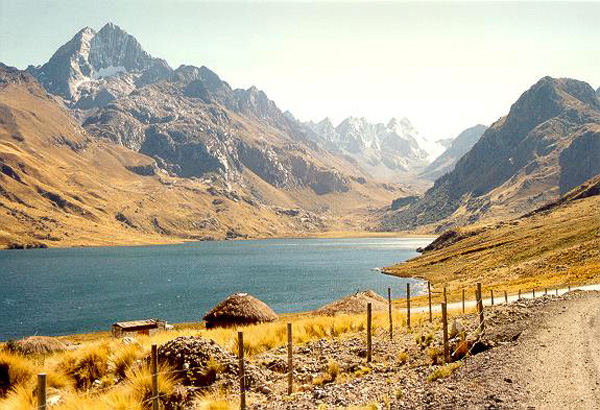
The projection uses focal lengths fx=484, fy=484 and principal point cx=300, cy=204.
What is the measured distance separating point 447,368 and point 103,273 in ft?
622

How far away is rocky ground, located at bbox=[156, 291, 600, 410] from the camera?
16125 mm

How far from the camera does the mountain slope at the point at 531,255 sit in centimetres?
9519

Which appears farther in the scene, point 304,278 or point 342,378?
point 304,278

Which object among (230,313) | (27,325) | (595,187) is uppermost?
(595,187)

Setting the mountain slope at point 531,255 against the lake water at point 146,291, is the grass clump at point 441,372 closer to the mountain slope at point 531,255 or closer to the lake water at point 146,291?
the mountain slope at point 531,255

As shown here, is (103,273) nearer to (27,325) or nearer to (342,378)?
(27,325)

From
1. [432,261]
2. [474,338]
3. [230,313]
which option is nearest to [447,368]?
[474,338]

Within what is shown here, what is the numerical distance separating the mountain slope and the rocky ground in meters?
55.8

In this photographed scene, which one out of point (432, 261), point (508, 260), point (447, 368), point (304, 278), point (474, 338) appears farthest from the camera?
point (432, 261)

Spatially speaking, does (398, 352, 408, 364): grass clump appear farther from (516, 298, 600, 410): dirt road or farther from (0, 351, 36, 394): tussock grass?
(0, 351, 36, 394): tussock grass

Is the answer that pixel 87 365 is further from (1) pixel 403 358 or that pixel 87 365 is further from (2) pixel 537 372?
(2) pixel 537 372

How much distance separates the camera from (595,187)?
7323 inches

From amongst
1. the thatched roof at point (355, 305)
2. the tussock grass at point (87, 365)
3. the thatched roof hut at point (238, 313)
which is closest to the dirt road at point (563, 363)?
the tussock grass at point (87, 365)

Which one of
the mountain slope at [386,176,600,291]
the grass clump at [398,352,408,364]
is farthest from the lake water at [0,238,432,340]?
the grass clump at [398,352,408,364]
